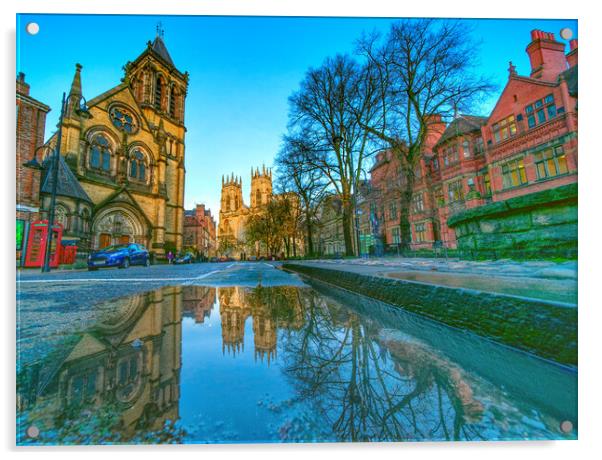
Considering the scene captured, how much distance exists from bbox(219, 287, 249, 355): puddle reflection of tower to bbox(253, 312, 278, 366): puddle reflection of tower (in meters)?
0.08

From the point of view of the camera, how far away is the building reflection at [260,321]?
1.25 meters

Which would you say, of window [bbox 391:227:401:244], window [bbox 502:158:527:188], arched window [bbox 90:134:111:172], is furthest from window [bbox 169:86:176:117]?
window [bbox 502:158:527:188]

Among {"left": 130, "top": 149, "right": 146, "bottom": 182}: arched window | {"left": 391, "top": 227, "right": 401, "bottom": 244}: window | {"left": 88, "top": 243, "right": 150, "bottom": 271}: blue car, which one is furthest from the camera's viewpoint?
{"left": 391, "top": 227, "right": 401, "bottom": 244}: window

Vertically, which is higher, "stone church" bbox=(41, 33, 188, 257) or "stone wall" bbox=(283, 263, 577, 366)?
"stone church" bbox=(41, 33, 188, 257)

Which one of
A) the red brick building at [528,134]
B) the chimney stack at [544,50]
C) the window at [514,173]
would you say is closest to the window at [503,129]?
the red brick building at [528,134]

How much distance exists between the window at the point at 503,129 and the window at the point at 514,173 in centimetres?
82

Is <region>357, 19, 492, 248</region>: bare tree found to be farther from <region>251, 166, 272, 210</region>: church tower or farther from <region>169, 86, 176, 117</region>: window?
A: <region>251, 166, 272, 210</region>: church tower

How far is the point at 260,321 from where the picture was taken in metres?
1.75

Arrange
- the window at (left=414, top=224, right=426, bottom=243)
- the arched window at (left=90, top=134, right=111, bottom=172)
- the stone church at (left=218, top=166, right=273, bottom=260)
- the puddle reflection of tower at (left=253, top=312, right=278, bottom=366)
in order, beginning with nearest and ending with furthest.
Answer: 1. the puddle reflection of tower at (left=253, top=312, right=278, bottom=366)
2. the arched window at (left=90, top=134, right=111, bottom=172)
3. the window at (left=414, top=224, right=426, bottom=243)
4. the stone church at (left=218, top=166, right=273, bottom=260)

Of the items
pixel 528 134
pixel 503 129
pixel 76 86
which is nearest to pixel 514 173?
pixel 528 134

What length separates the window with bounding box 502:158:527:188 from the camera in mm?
5090

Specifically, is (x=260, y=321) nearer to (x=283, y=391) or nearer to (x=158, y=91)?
(x=283, y=391)

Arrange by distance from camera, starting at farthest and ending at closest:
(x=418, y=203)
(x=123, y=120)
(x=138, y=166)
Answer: (x=418, y=203), (x=138, y=166), (x=123, y=120)

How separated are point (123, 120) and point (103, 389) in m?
27.6
